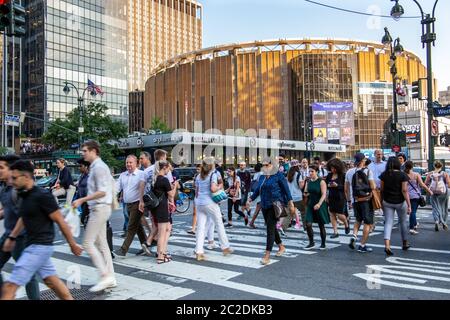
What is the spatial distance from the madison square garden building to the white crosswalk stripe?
240ft

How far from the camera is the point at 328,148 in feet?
209

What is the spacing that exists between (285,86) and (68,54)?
144 feet

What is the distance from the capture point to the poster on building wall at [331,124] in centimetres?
6528

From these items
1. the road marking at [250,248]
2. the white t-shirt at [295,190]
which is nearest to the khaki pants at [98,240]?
the road marking at [250,248]

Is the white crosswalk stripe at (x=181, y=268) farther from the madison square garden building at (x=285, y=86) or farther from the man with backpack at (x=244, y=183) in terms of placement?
the madison square garden building at (x=285, y=86)

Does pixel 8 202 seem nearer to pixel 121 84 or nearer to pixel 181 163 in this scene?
pixel 181 163

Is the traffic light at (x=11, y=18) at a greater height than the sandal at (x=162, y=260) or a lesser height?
greater

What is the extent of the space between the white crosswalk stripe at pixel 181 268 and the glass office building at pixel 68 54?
64727mm

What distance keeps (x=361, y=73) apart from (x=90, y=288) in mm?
86061

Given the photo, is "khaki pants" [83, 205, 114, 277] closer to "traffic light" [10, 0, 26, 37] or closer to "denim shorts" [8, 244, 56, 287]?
"denim shorts" [8, 244, 56, 287]

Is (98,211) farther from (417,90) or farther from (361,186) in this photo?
(417,90)

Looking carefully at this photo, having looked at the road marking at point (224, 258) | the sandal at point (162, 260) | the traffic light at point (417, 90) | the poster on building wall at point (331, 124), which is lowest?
the road marking at point (224, 258)

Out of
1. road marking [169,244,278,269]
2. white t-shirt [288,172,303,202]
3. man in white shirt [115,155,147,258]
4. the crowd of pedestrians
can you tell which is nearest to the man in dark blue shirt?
the crowd of pedestrians
